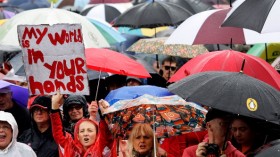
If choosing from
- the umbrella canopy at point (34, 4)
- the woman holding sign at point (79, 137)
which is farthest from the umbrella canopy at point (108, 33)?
the umbrella canopy at point (34, 4)

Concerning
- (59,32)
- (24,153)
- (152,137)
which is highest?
(59,32)

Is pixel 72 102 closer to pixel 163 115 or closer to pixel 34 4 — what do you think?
pixel 163 115

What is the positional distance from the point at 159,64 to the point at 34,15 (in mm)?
4329

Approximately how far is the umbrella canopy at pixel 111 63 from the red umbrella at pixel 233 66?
2.13ft

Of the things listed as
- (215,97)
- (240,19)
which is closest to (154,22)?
(240,19)

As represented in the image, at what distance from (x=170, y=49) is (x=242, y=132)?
20.7 ft

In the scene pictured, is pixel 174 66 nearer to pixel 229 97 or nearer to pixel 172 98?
pixel 172 98

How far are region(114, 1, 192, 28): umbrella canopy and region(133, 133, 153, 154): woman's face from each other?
652 cm

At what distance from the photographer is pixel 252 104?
6.49 metres

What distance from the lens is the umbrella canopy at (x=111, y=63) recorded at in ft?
33.2

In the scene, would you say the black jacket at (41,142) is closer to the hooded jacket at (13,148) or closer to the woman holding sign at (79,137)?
the woman holding sign at (79,137)

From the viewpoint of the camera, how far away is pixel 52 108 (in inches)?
336

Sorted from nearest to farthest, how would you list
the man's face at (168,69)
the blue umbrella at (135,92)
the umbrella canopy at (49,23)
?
the blue umbrella at (135,92)
the umbrella canopy at (49,23)
the man's face at (168,69)

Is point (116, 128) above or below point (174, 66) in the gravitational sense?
above
